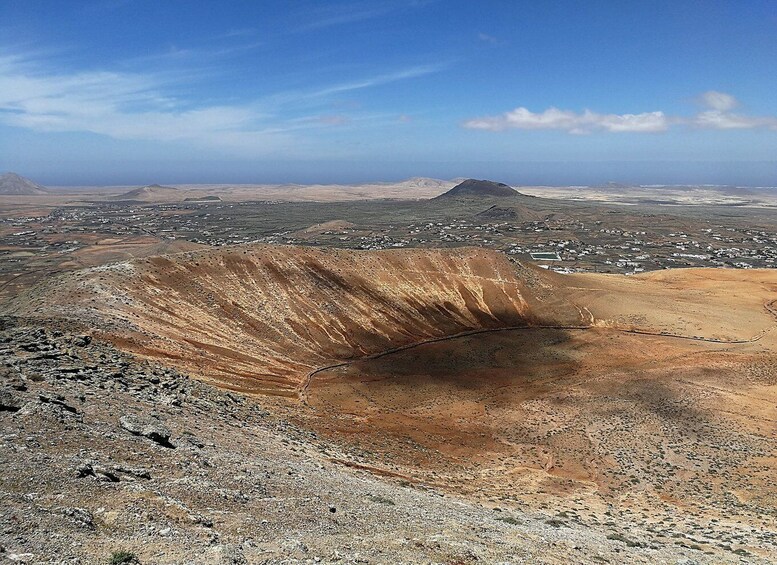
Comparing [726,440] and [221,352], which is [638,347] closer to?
[726,440]

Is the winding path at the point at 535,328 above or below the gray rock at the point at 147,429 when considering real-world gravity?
below

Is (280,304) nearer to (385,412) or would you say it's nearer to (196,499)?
(385,412)

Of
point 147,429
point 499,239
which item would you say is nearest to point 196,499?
point 147,429

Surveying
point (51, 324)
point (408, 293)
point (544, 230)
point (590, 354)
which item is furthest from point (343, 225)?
point (51, 324)

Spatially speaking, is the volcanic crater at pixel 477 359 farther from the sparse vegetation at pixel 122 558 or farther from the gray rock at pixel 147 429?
the sparse vegetation at pixel 122 558

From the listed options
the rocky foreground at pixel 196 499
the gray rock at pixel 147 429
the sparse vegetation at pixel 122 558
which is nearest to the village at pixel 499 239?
the rocky foreground at pixel 196 499
